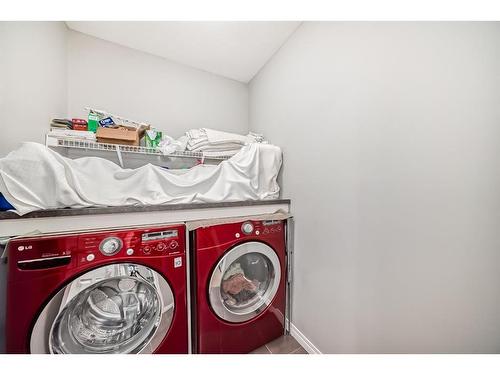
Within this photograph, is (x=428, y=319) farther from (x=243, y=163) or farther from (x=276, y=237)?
(x=243, y=163)

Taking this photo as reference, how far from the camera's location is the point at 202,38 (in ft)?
4.65

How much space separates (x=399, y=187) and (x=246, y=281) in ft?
3.41

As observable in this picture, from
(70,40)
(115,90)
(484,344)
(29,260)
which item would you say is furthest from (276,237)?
(70,40)

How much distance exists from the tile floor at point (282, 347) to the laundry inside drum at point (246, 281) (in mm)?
305

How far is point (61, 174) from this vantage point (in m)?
0.81

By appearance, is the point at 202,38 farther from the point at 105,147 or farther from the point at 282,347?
the point at 282,347

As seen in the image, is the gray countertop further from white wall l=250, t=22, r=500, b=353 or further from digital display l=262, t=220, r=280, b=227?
white wall l=250, t=22, r=500, b=353

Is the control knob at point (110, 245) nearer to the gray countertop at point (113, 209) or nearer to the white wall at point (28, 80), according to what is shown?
the gray countertop at point (113, 209)

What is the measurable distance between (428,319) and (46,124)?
7.30 feet

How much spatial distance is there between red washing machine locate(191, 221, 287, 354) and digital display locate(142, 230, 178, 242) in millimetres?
116

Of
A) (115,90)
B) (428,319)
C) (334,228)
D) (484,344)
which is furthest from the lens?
(115,90)

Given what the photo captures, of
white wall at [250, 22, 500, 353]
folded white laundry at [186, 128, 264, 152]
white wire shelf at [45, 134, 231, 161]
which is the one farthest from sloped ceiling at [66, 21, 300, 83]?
white wire shelf at [45, 134, 231, 161]

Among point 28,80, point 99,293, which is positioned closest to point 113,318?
point 99,293
